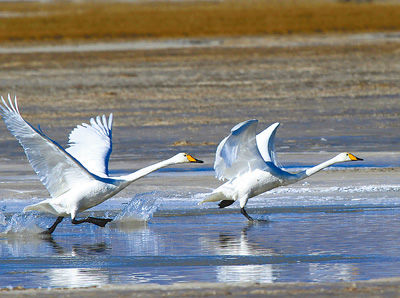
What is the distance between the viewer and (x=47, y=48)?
122ft

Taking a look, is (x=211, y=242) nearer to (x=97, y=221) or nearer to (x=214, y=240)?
(x=214, y=240)

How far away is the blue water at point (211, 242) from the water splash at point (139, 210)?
0.01 m

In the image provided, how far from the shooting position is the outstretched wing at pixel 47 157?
9844 millimetres

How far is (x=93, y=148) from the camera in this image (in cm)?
1127

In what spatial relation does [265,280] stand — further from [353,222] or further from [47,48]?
[47,48]

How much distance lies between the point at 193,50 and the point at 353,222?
81.3 feet

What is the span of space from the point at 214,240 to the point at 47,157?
190cm

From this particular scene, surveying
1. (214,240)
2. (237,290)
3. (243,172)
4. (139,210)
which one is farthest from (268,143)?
(237,290)

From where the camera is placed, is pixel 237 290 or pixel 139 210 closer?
pixel 237 290

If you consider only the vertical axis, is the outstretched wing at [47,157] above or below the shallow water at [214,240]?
above

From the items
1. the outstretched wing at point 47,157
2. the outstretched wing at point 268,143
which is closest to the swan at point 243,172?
the outstretched wing at point 268,143

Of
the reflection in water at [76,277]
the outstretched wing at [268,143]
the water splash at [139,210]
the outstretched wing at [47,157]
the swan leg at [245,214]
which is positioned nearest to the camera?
the reflection in water at [76,277]

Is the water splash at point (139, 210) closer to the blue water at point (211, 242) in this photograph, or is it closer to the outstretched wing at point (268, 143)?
the blue water at point (211, 242)

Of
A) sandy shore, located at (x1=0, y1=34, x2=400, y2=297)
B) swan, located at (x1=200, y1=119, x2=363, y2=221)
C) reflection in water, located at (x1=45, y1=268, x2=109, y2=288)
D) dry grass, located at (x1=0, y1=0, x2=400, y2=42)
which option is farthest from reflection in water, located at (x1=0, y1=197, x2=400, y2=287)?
dry grass, located at (x1=0, y1=0, x2=400, y2=42)
